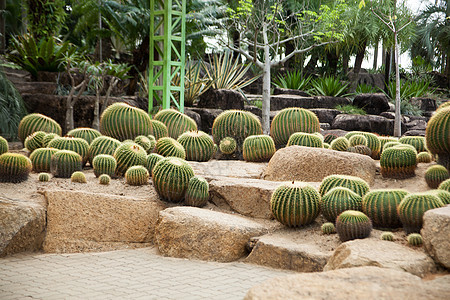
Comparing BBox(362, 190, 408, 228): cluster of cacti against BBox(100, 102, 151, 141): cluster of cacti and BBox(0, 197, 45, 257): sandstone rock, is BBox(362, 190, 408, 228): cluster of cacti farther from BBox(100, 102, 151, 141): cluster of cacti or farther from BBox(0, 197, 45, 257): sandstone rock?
BBox(100, 102, 151, 141): cluster of cacti

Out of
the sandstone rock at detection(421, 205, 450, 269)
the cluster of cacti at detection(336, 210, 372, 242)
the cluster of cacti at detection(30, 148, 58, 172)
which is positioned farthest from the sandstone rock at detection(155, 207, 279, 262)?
the cluster of cacti at detection(30, 148, 58, 172)

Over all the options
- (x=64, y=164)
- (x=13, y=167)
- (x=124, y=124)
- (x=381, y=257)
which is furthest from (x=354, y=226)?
(x=124, y=124)

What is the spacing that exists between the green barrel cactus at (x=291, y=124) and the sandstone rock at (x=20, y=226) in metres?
4.35

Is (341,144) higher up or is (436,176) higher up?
(341,144)

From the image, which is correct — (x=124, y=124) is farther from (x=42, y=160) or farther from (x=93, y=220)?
(x=93, y=220)

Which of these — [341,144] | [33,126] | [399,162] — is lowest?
[399,162]

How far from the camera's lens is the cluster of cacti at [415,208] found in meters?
4.84

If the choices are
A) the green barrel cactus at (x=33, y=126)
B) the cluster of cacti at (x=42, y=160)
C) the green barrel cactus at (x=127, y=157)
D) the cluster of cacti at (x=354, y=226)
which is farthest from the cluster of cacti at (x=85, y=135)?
the cluster of cacti at (x=354, y=226)

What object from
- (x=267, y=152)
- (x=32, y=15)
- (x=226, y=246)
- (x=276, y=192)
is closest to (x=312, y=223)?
(x=276, y=192)

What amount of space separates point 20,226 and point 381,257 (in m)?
3.72

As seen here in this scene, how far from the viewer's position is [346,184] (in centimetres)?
576

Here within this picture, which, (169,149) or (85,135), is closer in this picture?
(169,149)

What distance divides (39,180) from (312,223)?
3.55 meters

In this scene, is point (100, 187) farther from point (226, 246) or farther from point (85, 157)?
point (226, 246)
